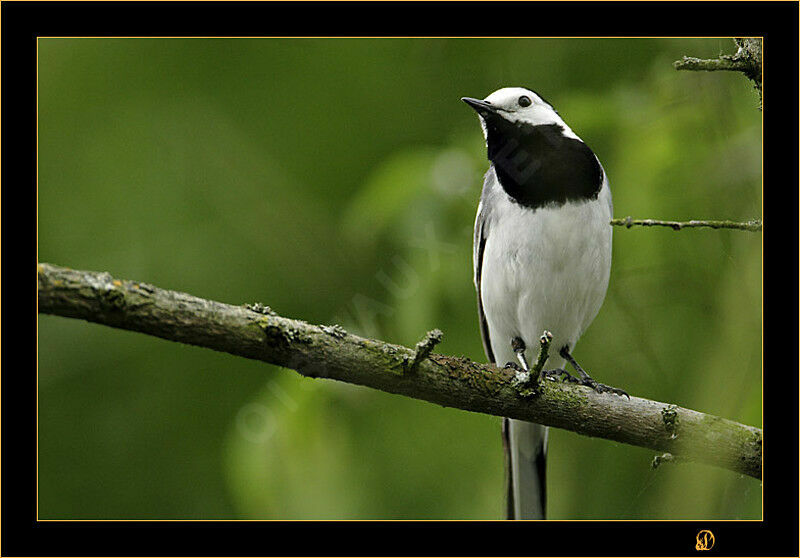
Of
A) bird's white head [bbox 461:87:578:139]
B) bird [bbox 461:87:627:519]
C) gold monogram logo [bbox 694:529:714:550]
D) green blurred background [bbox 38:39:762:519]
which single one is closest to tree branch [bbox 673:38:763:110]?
green blurred background [bbox 38:39:762:519]

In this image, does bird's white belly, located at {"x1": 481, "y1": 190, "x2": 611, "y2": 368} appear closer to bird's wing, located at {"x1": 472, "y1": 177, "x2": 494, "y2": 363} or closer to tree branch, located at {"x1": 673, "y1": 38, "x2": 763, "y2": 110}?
bird's wing, located at {"x1": 472, "y1": 177, "x2": 494, "y2": 363}

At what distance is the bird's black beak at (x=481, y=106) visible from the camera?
12.1 ft

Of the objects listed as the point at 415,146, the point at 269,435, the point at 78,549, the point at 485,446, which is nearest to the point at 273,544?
the point at 78,549

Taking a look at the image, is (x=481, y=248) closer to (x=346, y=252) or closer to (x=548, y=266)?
(x=548, y=266)

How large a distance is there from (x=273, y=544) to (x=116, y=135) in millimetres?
3155

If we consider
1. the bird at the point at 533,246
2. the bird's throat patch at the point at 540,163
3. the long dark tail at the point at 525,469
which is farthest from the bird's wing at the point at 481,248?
the long dark tail at the point at 525,469

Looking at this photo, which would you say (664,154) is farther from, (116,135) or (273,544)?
(116,135)

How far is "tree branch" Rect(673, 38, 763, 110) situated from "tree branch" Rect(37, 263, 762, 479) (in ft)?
3.24

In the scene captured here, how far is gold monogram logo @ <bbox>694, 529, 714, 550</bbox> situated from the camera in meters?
2.46

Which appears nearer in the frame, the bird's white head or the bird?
the bird

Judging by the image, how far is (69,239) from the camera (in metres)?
4.48

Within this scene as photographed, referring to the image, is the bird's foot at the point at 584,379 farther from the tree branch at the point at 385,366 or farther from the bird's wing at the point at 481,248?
the bird's wing at the point at 481,248

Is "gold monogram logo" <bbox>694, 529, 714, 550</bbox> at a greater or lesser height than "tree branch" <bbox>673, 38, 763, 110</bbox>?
lesser

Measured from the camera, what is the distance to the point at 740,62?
2326 mm
